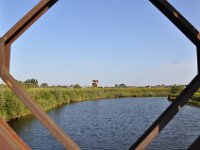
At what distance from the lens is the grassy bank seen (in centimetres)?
3508

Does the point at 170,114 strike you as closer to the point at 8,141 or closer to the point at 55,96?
the point at 8,141

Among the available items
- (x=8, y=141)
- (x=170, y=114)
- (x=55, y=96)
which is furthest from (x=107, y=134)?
(x=55, y=96)

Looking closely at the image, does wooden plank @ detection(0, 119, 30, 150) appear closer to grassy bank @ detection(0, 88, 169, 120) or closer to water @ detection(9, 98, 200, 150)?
grassy bank @ detection(0, 88, 169, 120)

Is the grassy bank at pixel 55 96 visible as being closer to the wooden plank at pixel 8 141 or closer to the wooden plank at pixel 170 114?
the wooden plank at pixel 8 141

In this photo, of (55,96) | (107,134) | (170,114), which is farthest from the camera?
(55,96)

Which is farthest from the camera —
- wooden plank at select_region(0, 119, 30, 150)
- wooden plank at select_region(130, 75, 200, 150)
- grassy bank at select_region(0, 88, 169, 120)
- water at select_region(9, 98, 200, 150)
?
grassy bank at select_region(0, 88, 169, 120)

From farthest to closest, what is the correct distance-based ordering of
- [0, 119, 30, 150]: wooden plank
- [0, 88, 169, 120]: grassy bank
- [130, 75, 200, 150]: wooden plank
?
[0, 88, 169, 120]: grassy bank, [130, 75, 200, 150]: wooden plank, [0, 119, 30, 150]: wooden plank

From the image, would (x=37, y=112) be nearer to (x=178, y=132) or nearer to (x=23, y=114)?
(x=178, y=132)

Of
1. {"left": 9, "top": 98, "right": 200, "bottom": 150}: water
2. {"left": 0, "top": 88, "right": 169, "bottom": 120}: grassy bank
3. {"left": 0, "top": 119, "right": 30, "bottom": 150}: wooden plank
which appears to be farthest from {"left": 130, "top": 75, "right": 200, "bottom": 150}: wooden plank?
{"left": 9, "top": 98, "right": 200, "bottom": 150}: water

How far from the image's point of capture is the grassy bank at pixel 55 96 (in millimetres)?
35081

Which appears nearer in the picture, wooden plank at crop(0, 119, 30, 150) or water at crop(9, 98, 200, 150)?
wooden plank at crop(0, 119, 30, 150)

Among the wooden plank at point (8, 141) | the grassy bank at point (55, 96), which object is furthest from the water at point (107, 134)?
the wooden plank at point (8, 141)

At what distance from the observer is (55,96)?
59812mm

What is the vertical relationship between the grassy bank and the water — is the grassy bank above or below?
above
